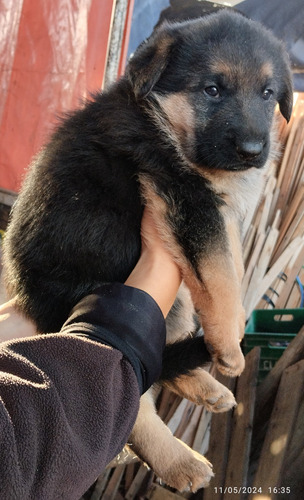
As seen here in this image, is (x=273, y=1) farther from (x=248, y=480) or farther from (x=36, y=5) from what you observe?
(x=248, y=480)

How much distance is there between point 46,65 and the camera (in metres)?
4.32

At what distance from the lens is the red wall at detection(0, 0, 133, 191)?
4.25m

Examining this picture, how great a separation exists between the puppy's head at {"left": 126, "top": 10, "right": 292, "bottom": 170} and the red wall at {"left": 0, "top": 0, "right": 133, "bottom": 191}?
2.34 meters

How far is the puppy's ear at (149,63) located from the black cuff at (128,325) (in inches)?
31.8

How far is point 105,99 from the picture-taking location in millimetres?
2039

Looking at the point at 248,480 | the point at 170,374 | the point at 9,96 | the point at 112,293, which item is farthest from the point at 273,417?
the point at 9,96

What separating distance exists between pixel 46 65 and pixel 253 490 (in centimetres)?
348

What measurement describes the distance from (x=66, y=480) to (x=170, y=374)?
87cm

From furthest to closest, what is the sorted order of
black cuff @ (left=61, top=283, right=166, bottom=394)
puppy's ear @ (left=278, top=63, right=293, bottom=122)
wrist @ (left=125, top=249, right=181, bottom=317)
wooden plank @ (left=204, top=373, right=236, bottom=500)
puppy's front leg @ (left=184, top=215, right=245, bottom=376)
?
wooden plank @ (left=204, top=373, right=236, bottom=500) → puppy's ear @ (left=278, top=63, right=293, bottom=122) → puppy's front leg @ (left=184, top=215, right=245, bottom=376) → wrist @ (left=125, top=249, right=181, bottom=317) → black cuff @ (left=61, top=283, right=166, bottom=394)

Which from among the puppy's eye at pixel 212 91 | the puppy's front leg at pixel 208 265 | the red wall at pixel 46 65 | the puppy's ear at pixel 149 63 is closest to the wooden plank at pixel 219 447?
the puppy's front leg at pixel 208 265

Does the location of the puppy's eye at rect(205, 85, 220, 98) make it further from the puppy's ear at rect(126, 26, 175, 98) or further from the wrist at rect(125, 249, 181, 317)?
the wrist at rect(125, 249, 181, 317)

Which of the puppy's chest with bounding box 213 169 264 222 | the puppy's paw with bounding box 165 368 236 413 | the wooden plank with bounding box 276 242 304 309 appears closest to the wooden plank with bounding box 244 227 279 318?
the wooden plank with bounding box 276 242 304 309

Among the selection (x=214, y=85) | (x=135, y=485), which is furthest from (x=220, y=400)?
(x=135, y=485)

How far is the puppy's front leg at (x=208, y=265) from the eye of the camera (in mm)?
1704
